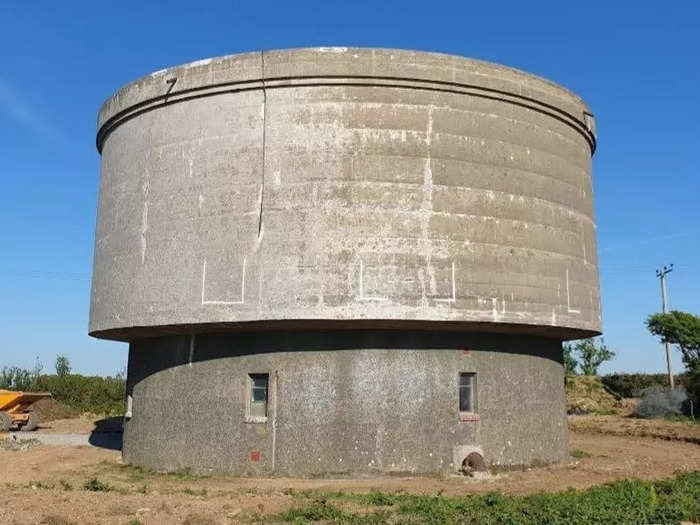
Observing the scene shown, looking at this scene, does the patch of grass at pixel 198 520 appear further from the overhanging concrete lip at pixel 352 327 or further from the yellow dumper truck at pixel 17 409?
the yellow dumper truck at pixel 17 409

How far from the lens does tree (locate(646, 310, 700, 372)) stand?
3912 cm

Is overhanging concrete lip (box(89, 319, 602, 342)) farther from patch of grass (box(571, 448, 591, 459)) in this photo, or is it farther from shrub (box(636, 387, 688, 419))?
shrub (box(636, 387, 688, 419))

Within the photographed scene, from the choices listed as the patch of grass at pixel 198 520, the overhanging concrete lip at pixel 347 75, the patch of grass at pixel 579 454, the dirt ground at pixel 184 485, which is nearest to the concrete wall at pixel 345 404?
the dirt ground at pixel 184 485

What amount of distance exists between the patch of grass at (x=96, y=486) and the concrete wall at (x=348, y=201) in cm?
319

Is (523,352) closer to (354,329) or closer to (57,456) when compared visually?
(354,329)

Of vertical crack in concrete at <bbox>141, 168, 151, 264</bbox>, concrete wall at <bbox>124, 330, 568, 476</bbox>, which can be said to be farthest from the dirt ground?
vertical crack in concrete at <bbox>141, 168, 151, 264</bbox>

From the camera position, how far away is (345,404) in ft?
42.5

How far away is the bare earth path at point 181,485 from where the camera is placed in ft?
31.6

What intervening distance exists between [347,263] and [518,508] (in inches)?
209

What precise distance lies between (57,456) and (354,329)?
8.87 m

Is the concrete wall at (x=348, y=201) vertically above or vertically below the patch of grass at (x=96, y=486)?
above

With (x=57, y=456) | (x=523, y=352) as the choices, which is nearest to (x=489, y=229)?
(x=523, y=352)

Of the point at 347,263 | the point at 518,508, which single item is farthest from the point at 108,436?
the point at 518,508

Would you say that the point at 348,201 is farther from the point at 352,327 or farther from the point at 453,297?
the point at 453,297
